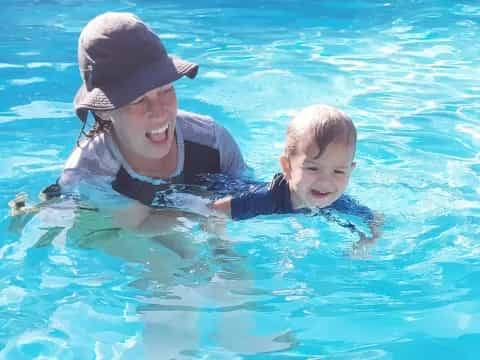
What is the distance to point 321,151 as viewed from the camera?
3.24m

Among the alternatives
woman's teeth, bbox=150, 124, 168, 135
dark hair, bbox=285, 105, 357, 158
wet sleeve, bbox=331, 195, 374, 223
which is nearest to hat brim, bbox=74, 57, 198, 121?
woman's teeth, bbox=150, 124, 168, 135

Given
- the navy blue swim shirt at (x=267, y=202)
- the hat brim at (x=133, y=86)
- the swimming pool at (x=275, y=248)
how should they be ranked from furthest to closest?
the navy blue swim shirt at (x=267, y=202)
the hat brim at (x=133, y=86)
the swimming pool at (x=275, y=248)

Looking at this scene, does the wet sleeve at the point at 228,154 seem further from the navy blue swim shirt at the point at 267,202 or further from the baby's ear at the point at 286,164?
the baby's ear at the point at 286,164

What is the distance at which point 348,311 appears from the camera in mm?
3180

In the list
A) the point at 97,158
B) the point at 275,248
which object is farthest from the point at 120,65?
the point at 275,248

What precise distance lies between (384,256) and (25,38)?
4778 millimetres


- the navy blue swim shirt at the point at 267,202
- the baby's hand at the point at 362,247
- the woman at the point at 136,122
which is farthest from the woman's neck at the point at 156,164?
the baby's hand at the point at 362,247

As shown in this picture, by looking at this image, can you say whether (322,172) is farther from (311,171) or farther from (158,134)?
(158,134)

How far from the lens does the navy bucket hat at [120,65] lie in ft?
10.6

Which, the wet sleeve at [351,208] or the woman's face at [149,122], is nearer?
the woman's face at [149,122]

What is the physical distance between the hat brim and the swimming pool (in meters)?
0.64

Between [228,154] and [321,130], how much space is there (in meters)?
0.69

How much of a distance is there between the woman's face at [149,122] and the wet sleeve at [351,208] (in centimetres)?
76

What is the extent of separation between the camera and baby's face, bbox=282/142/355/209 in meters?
3.25
